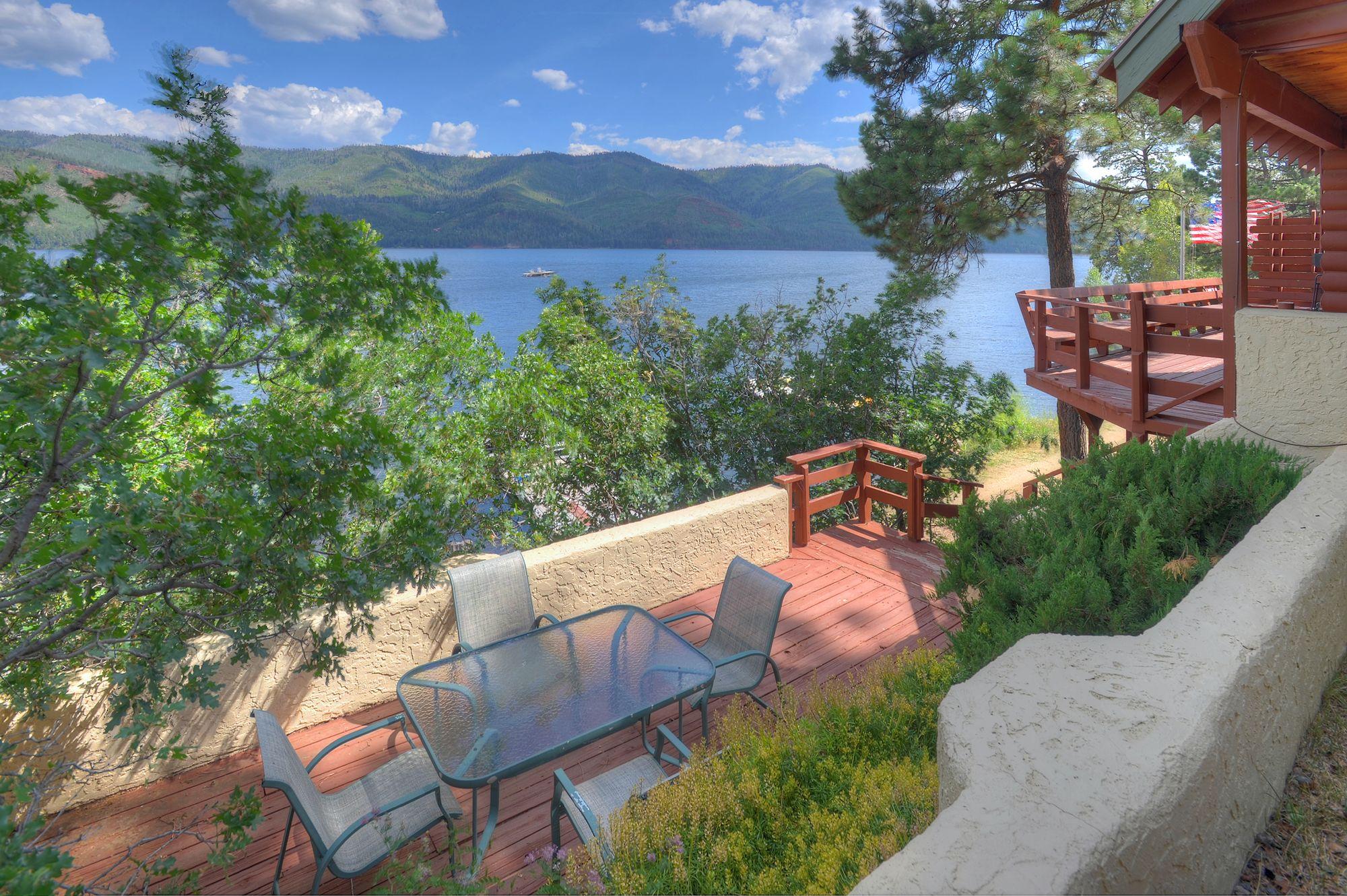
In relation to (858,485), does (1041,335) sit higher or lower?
higher

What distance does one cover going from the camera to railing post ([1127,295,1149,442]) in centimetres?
542

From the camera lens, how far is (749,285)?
4750cm

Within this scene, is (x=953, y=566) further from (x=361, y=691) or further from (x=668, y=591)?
(x=361, y=691)

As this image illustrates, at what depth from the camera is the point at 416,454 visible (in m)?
4.84

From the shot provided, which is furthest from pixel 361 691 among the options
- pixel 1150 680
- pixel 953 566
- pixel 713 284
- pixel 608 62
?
pixel 608 62

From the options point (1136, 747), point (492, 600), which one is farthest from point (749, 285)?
point (1136, 747)

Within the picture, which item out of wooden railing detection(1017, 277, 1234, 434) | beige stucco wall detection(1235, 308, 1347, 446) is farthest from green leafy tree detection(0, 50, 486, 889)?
wooden railing detection(1017, 277, 1234, 434)

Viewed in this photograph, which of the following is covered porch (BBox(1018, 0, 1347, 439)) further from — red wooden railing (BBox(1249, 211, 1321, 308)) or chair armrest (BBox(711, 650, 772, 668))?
chair armrest (BBox(711, 650, 772, 668))

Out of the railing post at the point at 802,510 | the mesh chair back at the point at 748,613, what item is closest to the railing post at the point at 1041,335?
the railing post at the point at 802,510

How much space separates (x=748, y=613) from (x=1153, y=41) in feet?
14.3

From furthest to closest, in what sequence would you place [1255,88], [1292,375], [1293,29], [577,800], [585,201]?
[585,201]
[1255,88]
[1293,29]
[1292,375]
[577,800]

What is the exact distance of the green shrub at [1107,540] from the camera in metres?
2.48

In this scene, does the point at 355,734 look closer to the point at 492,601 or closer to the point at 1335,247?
the point at 492,601

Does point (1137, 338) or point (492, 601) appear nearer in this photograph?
point (492, 601)
